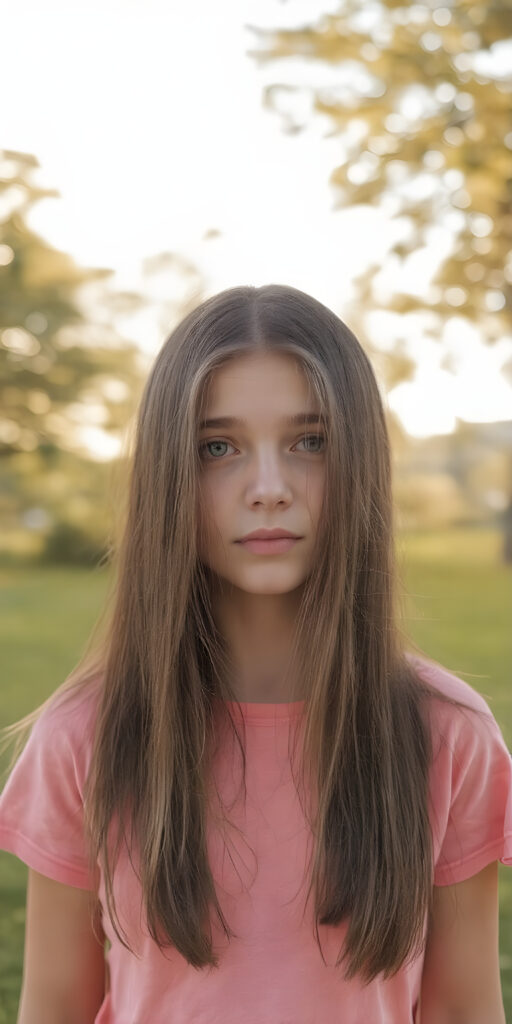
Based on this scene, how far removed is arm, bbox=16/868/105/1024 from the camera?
1.84 m

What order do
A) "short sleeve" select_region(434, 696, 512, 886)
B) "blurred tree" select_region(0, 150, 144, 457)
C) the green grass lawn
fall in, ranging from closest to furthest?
"short sleeve" select_region(434, 696, 512, 886) → the green grass lawn → "blurred tree" select_region(0, 150, 144, 457)

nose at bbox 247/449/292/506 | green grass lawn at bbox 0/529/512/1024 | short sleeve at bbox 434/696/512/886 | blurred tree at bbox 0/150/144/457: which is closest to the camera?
nose at bbox 247/449/292/506

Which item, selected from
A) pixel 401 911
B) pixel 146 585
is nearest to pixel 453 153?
pixel 146 585

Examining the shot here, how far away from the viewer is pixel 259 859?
5.77 ft

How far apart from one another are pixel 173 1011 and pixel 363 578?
0.78 m

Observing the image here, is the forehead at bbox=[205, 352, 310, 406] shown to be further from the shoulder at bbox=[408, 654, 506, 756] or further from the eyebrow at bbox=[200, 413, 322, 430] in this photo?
the shoulder at bbox=[408, 654, 506, 756]

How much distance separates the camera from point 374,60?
386cm

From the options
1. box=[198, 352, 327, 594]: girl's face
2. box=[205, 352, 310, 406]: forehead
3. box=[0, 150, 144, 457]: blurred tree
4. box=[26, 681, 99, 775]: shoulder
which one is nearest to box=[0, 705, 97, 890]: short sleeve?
box=[26, 681, 99, 775]: shoulder

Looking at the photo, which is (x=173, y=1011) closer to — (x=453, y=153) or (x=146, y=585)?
(x=146, y=585)

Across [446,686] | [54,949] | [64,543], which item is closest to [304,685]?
[446,686]

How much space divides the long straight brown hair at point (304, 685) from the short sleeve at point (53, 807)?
5cm

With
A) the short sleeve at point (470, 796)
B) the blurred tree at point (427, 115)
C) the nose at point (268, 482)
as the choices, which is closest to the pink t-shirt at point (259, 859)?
the short sleeve at point (470, 796)

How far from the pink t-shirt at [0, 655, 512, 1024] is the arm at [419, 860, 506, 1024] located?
4 cm

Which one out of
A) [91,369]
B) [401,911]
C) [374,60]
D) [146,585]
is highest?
[91,369]
